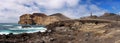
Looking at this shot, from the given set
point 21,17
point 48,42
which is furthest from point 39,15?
point 48,42

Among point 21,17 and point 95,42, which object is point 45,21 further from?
point 95,42

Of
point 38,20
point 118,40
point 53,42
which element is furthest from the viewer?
point 38,20

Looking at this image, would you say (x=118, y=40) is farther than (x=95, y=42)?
No

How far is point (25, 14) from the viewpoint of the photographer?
14600 cm

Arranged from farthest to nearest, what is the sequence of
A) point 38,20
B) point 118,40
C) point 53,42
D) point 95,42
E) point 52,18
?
1. point 38,20
2. point 52,18
3. point 53,42
4. point 95,42
5. point 118,40

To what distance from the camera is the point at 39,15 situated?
141m

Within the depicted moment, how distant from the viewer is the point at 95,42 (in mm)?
23312

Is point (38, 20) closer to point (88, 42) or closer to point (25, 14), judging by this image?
point (25, 14)

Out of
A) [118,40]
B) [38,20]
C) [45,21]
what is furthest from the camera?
[38,20]

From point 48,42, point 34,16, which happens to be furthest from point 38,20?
point 48,42

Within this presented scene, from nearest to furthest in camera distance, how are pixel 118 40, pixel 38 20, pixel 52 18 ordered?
pixel 118 40, pixel 52 18, pixel 38 20

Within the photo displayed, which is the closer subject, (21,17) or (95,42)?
(95,42)

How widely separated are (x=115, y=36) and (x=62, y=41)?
5547 mm

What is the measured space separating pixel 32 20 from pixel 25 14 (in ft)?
19.1
